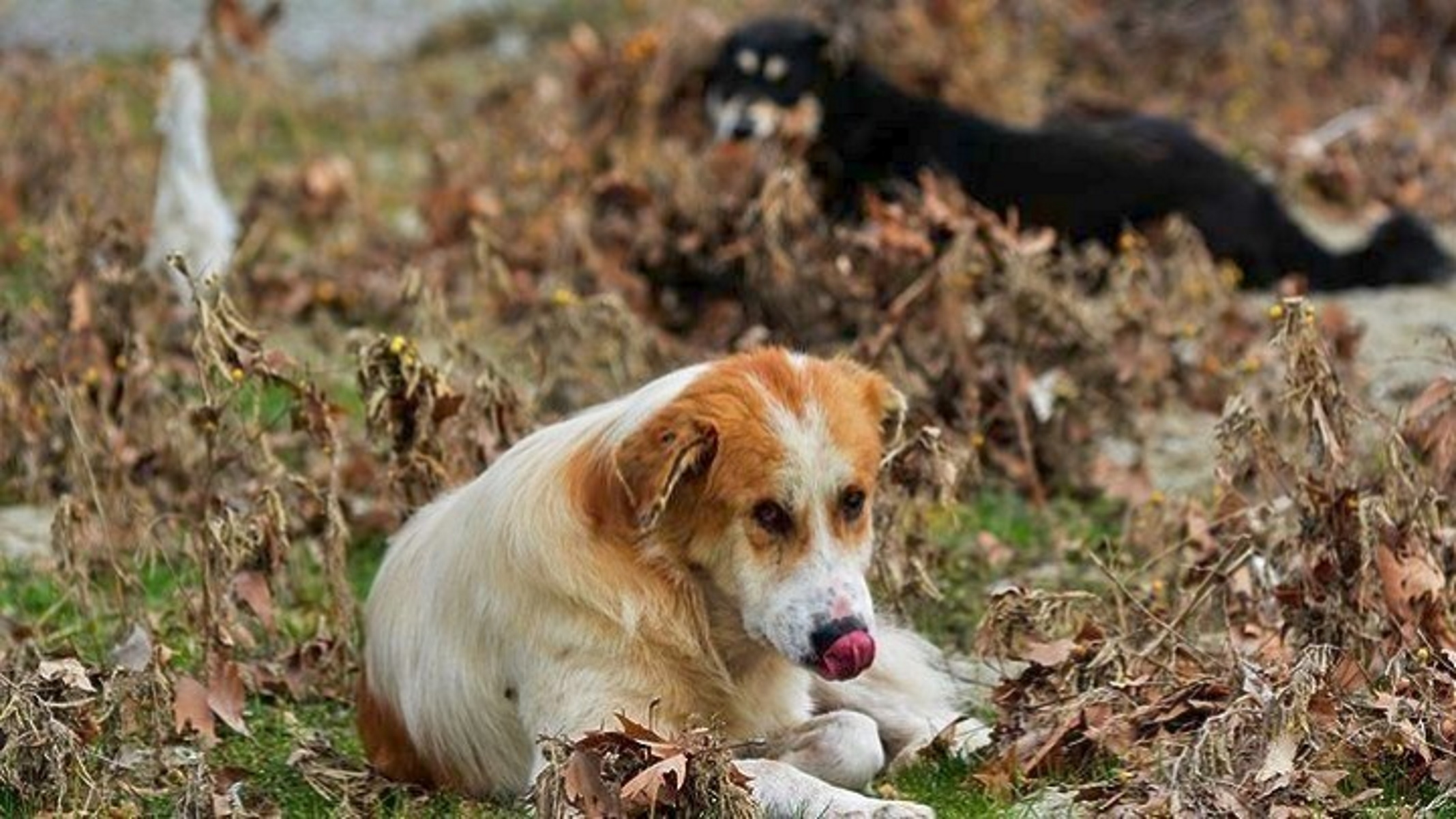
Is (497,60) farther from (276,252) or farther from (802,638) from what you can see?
(802,638)

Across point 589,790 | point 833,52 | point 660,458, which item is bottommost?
point 833,52

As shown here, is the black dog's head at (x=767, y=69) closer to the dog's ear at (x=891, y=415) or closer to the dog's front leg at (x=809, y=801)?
the dog's ear at (x=891, y=415)

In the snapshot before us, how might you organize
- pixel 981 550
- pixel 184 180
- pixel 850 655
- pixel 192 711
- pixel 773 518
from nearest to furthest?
pixel 850 655
pixel 773 518
pixel 192 711
pixel 981 550
pixel 184 180

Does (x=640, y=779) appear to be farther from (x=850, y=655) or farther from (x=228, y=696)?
(x=228, y=696)

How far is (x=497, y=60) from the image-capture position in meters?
17.0

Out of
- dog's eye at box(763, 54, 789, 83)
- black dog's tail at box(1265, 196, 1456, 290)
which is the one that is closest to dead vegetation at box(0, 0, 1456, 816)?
dog's eye at box(763, 54, 789, 83)

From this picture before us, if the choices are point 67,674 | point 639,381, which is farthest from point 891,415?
point 639,381

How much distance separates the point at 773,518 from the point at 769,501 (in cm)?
4

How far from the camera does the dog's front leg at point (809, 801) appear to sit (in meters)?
5.18

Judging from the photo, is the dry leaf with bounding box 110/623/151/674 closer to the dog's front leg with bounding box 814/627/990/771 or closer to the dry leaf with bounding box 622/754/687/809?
the dog's front leg with bounding box 814/627/990/771

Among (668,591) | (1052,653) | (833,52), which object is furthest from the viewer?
(833,52)

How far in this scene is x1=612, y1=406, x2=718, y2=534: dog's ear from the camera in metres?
5.28

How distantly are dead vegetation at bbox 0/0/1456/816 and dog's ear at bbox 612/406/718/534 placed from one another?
0.53 meters

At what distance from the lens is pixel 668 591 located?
5477mm
